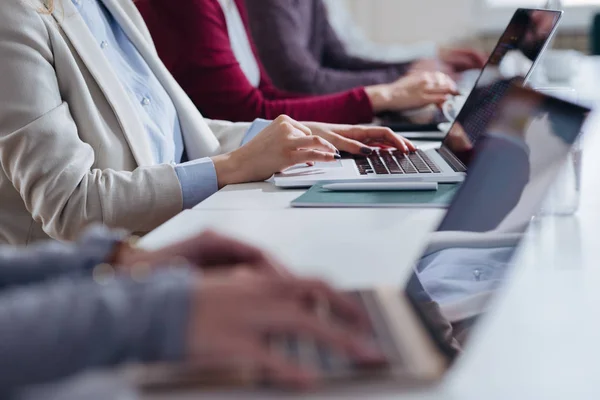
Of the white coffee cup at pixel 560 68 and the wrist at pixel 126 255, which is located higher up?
the wrist at pixel 126 255

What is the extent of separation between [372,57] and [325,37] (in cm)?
16

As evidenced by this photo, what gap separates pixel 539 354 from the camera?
0.55 m

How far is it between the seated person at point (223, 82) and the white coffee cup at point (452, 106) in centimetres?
3

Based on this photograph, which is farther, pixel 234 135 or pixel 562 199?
pixel 234 135

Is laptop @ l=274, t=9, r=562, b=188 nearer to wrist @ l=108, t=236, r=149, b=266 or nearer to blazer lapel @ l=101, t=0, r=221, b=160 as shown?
blazer lapel @ l=101, t=0, r=221, b=160

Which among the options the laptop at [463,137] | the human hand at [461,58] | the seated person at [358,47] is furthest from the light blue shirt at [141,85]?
the seated person at [358,47]

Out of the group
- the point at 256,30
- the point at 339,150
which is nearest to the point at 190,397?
the point at 339,150

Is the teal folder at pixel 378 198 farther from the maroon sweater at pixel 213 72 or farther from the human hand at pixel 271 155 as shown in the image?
the maroon sweater at pixel 213 72

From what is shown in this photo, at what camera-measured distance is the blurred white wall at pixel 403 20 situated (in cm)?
400

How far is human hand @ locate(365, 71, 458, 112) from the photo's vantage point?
1.85m

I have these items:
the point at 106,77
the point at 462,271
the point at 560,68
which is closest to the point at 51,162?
the point at 106,77

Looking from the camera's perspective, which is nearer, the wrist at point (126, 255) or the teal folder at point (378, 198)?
the wrist at point (126, 255)

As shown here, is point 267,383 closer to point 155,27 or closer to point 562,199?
point 562,199

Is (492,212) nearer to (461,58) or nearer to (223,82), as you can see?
(223,82)
